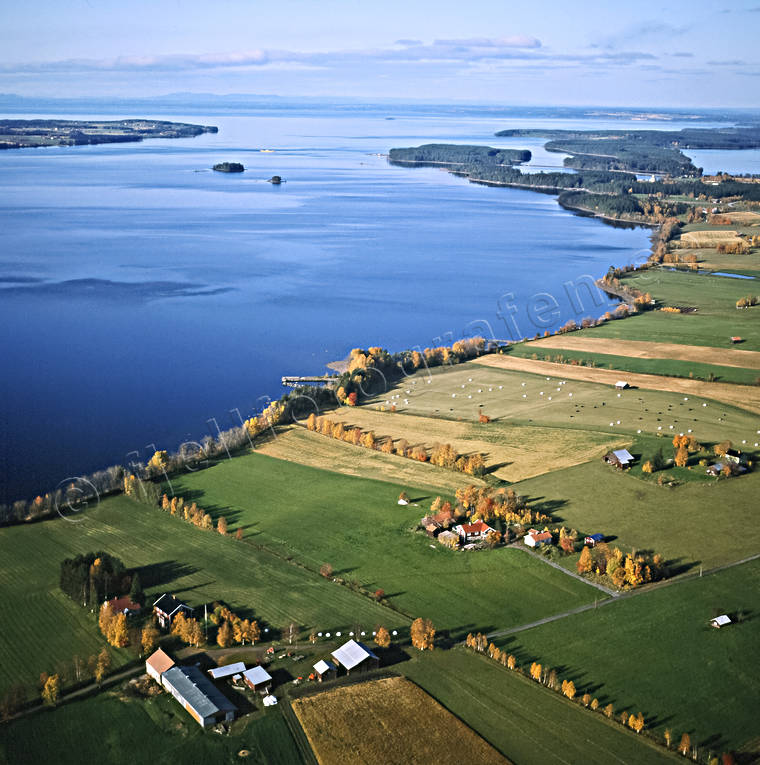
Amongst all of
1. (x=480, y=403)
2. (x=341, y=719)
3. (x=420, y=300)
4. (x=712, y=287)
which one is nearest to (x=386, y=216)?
(x=420, y=300)

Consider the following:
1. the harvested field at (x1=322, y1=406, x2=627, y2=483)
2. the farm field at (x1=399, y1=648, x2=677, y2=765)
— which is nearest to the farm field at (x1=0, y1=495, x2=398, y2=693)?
the farm field at (x1=399, y1=648, x2=677, y2=765)

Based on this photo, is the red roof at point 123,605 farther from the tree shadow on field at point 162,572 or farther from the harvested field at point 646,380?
the harvested field at point 646,380

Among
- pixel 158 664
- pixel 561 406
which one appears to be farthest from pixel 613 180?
pixel 158 664

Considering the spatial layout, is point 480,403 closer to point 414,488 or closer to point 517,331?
point 414,488

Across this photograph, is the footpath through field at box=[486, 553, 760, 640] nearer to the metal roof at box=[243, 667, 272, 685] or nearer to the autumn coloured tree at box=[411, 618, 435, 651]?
the autumn coloured tree at box=[411, 618, 435, 651]

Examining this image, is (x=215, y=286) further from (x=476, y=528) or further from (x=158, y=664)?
(x=158, y=664)
